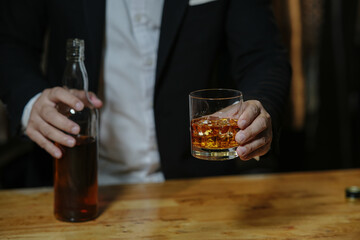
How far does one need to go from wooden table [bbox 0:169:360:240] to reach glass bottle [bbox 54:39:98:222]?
0.05 m

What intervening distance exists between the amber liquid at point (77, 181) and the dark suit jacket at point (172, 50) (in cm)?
44

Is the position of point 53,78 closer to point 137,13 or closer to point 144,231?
point 137,13

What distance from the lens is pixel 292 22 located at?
275 cm

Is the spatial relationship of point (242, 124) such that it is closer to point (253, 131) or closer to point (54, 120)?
point (253, 131)

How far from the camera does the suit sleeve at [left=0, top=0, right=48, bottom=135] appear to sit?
5.63 feet

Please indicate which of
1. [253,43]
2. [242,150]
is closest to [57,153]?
[242,150]

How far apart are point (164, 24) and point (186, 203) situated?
0.65 m

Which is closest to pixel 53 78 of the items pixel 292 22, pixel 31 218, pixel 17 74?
pixel 17 74

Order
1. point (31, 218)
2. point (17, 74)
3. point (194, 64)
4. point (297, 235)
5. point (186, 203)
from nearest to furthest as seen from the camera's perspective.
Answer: point (297, 235)
point (31, 218)
point (186, 203)
point (17, 74)
point (194, 64)

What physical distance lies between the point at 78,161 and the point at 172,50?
0.67 meters

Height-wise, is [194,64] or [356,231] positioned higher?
[194,64]

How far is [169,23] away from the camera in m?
1.80

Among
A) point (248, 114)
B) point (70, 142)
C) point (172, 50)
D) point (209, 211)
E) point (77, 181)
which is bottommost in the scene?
point (209, 211)

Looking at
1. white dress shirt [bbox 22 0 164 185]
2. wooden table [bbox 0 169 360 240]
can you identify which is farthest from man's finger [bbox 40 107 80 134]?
white dress shirt [bbox 22 0 164 185]
